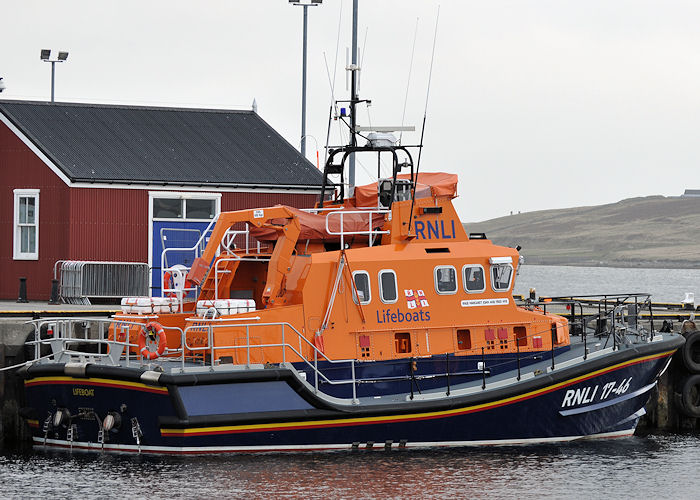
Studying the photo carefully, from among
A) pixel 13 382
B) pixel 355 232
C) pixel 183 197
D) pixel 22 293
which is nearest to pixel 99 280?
pixel 22 293

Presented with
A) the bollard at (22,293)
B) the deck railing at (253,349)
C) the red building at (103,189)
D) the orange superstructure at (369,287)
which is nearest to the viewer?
the deck railing at (253,349)

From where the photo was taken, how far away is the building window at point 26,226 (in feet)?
86.4

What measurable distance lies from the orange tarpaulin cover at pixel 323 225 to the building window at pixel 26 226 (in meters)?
9.83

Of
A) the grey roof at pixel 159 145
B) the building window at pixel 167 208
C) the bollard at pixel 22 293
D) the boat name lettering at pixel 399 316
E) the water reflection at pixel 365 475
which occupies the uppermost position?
the grey roof at pixel 159 145

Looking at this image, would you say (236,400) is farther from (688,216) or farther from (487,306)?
(688,216)

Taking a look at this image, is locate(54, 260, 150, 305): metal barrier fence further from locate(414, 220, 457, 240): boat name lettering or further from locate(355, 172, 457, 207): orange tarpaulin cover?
locate(414, 220, 457, 240): boat name lettering

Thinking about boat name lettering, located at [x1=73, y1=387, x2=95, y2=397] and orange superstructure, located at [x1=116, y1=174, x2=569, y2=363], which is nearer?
boat name lettering, located at [x1=73, y1=387, x2=95, y2=397]

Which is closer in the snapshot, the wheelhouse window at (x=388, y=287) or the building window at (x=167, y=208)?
the wheelhouse window at (x=388, y=287)

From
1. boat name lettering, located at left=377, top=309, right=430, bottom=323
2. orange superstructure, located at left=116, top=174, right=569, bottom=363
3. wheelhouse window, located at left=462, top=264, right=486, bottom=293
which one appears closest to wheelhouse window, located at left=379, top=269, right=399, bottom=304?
orange superstructure, located at left=116, top=174, right=569, bottom=363

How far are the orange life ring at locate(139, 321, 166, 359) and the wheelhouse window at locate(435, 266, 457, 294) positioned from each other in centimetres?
400

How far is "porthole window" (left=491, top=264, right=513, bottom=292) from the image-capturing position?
17741 millimetres

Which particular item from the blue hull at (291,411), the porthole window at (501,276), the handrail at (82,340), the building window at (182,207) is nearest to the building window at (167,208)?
the building window at (182,207)

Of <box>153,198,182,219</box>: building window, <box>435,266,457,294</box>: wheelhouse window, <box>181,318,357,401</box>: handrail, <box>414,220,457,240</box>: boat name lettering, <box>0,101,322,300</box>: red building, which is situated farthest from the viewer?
<box>153,198,182,219</box>: building window

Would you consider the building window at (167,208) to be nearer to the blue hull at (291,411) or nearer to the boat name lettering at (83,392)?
the blue hull at (291,411)
